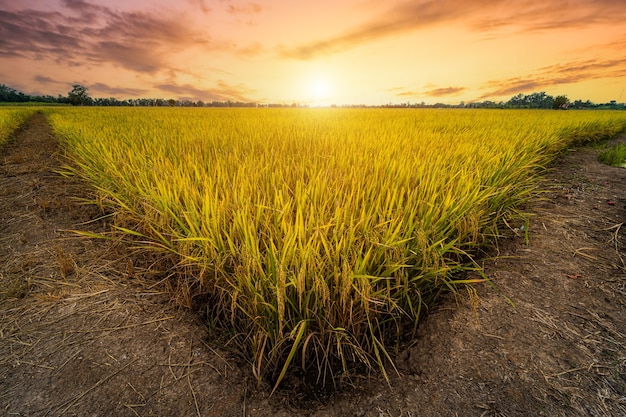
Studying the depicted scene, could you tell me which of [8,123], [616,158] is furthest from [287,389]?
[8,123]

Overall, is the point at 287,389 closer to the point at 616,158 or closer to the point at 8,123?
the point at 616,158

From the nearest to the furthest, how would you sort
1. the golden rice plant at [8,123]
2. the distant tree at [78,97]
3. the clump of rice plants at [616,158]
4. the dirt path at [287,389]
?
the dirt path at [287,389] → the clump of rice plants at [616,158] → the golden rice plant at [8,123] → the distant tree at [78,97]

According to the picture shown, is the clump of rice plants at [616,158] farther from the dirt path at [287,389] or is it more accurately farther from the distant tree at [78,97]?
the distant tree at [78,97]

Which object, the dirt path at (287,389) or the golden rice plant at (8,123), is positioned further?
the golden rice plant at (8,123)

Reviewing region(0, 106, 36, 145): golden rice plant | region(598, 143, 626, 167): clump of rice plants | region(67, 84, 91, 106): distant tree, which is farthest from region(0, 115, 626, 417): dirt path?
region(67, 84, 91, 106): distant tree

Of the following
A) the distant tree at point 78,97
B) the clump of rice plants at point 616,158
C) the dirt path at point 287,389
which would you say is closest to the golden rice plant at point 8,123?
the dirt path at point 287,389

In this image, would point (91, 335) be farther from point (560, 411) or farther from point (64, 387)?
point (560, 411)

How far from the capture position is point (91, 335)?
4.22 feet

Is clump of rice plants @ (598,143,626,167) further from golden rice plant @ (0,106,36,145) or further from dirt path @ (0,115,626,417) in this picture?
golden rice plant @ (0,106,36,145)

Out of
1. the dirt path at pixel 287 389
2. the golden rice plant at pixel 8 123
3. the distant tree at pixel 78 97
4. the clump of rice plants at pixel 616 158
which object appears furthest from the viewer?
the distant tree at pixel 78 97

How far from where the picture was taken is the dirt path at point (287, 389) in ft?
3.38

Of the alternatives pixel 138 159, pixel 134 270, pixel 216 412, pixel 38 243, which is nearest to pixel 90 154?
pixel 138 159

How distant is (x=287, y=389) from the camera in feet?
3.69

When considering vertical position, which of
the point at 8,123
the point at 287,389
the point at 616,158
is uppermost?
the point at 8,123
